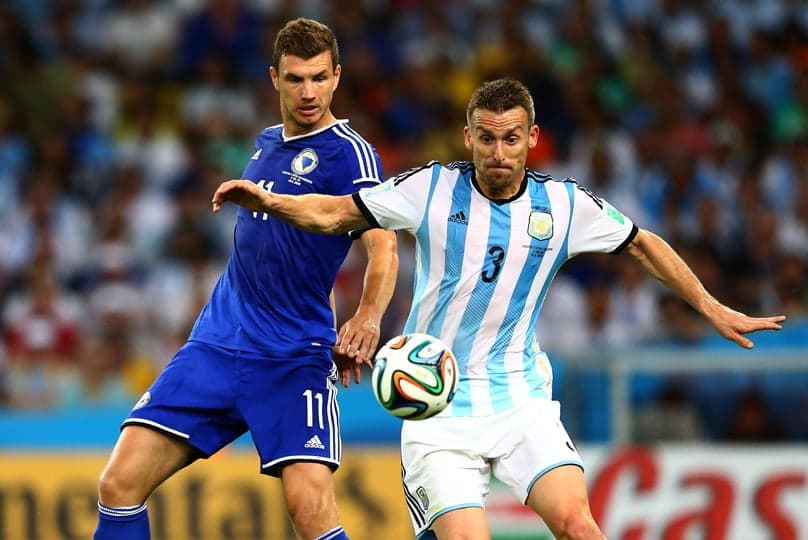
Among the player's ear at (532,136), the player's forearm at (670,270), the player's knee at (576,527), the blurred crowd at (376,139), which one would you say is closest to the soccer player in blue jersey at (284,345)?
the player's ear at (532,136)

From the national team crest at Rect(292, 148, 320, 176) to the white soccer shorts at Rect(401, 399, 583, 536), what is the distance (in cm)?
116

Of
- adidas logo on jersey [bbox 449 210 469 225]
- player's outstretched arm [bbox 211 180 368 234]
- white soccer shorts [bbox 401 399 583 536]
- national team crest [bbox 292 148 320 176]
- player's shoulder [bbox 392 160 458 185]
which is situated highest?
national team crest [bbox 292 148 320 176]

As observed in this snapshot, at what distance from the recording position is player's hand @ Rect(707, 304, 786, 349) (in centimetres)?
605

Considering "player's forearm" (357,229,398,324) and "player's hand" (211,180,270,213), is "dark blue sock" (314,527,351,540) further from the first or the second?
"player's hand" (211,180,270,213)

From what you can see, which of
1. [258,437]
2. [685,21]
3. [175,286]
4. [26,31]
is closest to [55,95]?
[26,31]

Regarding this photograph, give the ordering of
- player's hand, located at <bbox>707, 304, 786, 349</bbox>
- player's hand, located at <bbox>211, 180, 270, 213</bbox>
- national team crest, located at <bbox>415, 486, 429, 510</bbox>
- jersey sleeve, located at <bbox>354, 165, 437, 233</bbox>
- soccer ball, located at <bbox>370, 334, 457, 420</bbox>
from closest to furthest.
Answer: player's hand, located at <bbox>211, 180, 270, 213</bbox>, soccer ball, located at <bbox>370, 334, 457, 420</bbox>, jersey sleeve, located at <bbox>354, 165, 437, 233</bbox>, player's hand, located at <bbox>707, 304, 786, 349</bbox>, national team crest, located at <bbox>415, 486, 429, 510</bbox>

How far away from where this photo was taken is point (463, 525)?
599 cm

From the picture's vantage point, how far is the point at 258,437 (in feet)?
19.5

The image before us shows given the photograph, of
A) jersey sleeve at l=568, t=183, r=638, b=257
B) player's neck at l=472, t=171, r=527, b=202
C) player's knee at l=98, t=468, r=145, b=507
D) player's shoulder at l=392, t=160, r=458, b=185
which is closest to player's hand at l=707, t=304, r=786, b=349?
jersey sleeve at l=568, t=183, r=638, b=257

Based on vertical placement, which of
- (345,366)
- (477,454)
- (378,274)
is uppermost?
(378,274)

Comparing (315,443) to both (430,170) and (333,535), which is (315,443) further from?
(430,170)

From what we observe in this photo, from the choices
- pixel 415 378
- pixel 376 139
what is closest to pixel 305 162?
pixel 415 378

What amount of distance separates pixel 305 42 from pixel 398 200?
758 millimetres

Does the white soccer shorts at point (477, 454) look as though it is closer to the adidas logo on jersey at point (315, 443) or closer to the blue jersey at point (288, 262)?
the adidas logo on jersey at point (315, 443)
